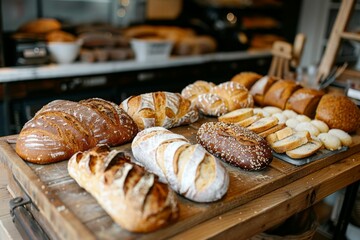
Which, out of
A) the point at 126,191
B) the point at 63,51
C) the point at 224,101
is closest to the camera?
the point at 126,191

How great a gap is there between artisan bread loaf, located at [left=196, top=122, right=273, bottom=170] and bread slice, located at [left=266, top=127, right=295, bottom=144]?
4.3 inches

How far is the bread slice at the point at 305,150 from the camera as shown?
155 centimetres

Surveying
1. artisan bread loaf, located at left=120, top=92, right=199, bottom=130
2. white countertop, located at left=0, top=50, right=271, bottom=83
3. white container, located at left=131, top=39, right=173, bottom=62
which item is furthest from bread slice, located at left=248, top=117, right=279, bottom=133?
white container, located at left=131, top=39, right=173, bottom=62

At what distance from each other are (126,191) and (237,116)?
0.87m

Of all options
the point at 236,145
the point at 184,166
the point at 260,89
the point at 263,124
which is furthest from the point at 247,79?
the point at 184,166

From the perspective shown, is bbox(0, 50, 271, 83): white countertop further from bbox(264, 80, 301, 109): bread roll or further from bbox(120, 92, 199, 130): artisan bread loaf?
bbox(264, 80, 301, 109): bread roll

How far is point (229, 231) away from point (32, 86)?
240 cm

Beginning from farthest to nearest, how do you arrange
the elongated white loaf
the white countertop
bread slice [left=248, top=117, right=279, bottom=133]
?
the white countertop → bread slice [left=248, top=117, right=279, bottom=133] → the elongated white loaf

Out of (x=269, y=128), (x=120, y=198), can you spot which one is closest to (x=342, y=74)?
(x=269, y=128)

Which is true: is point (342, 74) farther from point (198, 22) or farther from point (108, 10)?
point (108, 10)

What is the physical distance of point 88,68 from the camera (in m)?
3.33

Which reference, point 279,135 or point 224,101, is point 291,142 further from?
point 224,101

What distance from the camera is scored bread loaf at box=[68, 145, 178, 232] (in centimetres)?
105

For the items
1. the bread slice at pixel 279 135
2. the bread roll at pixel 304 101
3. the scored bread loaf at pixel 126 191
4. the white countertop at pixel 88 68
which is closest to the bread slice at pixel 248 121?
the bread slice at pixel 279 135
